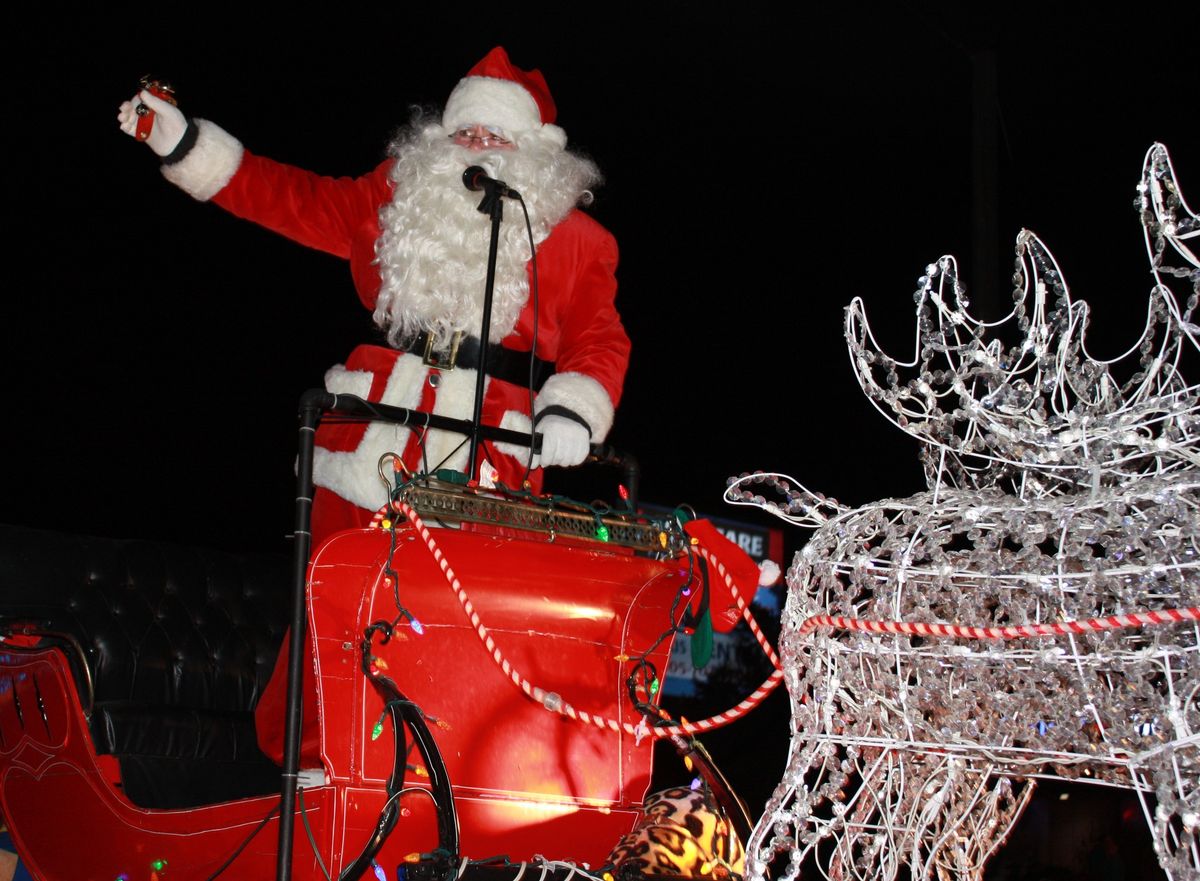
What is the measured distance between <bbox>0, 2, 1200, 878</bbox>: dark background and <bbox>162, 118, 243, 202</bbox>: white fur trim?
1252 millimetres

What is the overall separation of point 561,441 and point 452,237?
2.19 ft

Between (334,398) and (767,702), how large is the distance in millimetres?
3807

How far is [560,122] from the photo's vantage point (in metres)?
5.14

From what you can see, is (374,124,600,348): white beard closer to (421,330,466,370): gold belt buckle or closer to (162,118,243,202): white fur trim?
(421,330,466,370): gold belt buckle

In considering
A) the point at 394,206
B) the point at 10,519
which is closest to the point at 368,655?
the point at 394,206

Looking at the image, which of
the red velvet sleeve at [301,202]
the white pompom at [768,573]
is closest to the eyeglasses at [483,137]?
the red velvet sleeve at [301,202]

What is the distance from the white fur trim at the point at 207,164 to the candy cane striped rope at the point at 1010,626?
1.83m

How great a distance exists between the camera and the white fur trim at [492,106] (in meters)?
3.03

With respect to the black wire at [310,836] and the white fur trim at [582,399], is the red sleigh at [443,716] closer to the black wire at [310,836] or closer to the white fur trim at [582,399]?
the black wire at [310,836]

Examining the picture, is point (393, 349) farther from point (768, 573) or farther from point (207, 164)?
point (768, 573)

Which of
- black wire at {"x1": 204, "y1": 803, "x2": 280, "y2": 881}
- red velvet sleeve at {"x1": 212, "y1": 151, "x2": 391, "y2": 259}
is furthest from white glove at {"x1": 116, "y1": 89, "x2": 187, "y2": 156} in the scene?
black wire at {"x1": 204, "y1": 803, "x2": 280, "y2": 881}

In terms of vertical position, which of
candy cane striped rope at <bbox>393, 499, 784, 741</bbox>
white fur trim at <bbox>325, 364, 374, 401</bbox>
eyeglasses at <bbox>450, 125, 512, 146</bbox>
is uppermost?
eyeglasses at <bbox>450, 125, 512, 146</bbox>

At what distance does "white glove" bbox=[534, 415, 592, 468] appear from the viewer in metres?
2.41

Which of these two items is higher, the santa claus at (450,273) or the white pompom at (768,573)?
the santa claus at (450,273)
